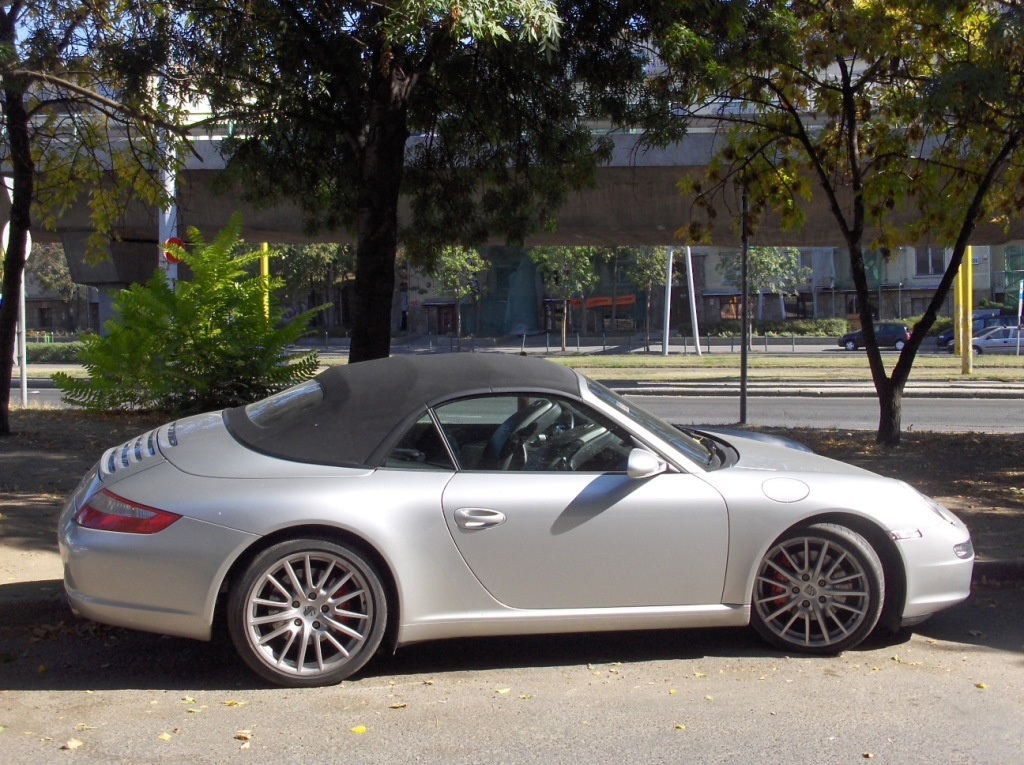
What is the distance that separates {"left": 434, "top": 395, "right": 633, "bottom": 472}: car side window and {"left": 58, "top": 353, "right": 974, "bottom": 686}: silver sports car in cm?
1

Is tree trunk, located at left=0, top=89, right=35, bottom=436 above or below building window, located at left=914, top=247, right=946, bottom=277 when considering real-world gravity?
below

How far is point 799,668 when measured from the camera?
4.74m

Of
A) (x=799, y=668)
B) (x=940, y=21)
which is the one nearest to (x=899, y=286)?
(x=940, y=21)

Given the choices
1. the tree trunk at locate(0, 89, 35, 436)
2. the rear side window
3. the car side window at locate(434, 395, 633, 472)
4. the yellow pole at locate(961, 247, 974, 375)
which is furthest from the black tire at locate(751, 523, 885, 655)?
the yellow pole at locate(961, 247, 974, 375)

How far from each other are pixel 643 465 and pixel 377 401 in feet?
4.29

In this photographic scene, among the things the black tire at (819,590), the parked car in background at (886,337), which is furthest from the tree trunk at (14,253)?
the parked car in background at (886,337)

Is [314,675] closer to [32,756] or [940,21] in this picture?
[32,756]

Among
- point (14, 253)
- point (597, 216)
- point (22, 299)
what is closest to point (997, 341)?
point (597, 216)

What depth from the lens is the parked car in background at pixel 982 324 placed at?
47.2 metres

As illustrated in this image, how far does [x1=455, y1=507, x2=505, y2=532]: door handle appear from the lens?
448 centimetres

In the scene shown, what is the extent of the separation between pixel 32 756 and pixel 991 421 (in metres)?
16.6

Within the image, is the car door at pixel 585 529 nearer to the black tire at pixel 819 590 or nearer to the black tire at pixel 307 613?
the black tire at pixel 819 590

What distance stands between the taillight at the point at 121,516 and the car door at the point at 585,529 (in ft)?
4.01

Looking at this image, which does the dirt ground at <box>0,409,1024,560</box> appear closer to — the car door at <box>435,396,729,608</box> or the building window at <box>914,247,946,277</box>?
the car door at <box>435,396,729,608</box>
